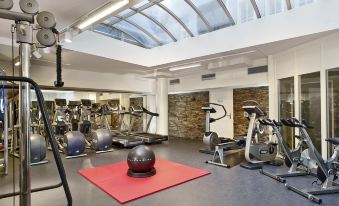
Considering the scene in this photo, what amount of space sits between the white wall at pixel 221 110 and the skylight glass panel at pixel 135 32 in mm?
3291

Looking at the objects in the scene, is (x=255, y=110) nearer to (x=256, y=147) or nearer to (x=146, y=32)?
(x=256, y=147)

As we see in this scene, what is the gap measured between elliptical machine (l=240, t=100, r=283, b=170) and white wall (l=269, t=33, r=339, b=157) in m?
1.10

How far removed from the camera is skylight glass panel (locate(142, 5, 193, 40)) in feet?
22.5

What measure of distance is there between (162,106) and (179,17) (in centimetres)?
404

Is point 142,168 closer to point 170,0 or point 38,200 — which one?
point 38,200

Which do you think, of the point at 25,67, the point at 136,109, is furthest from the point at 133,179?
the point at 136,109

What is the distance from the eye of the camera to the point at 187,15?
22.7ft

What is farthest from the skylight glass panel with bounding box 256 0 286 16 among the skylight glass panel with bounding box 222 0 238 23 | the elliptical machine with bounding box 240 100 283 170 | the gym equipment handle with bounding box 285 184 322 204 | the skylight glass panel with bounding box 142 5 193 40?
the gym equipment handle with bounding box 285 184 322 204

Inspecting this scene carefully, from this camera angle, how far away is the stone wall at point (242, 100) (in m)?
7.49

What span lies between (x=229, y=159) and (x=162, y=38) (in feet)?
16.5

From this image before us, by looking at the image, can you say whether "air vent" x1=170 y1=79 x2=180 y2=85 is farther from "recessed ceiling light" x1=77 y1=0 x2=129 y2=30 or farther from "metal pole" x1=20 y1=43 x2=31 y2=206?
"metal pole" x1=20 y1=43 x2=31 y2=206

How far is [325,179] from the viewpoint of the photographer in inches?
135

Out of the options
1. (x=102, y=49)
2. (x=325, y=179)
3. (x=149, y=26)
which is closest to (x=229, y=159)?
(x=325, y=179)

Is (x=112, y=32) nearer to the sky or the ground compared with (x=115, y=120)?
nearer to the sky
